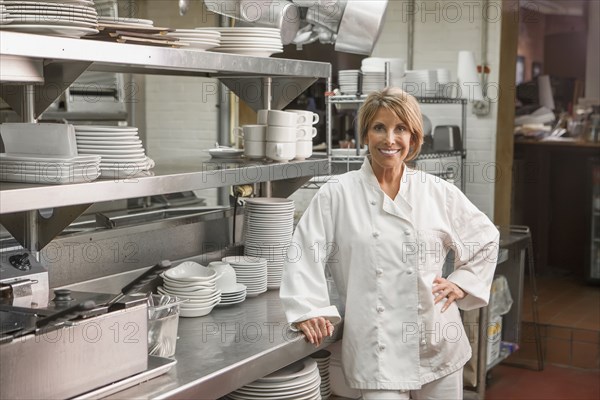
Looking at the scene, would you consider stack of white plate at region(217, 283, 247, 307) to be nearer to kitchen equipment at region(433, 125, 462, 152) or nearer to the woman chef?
the woman chef

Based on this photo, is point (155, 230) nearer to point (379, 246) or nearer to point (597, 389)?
point (379, 246)

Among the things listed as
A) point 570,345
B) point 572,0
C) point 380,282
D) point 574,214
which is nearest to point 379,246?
point 380,282

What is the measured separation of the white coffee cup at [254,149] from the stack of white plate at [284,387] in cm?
94

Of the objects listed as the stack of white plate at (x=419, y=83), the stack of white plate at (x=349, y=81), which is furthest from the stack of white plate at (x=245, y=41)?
the stack of white plate at (x=419, y=83)

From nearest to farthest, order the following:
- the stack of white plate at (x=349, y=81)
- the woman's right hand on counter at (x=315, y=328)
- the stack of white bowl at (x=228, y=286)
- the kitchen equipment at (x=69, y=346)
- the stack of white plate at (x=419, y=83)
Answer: the kitchen equipment at (x=69, y=346), the woman's right hand on counter at (x=315, y=328), the stack of white bowl at (x=228, y=286), the stack of white plate at (x=349, y=81), the stack of white plate at (x=419, y=83)

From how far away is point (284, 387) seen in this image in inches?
112

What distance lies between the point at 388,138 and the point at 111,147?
893 millimetres

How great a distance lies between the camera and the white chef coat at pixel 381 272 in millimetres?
2934

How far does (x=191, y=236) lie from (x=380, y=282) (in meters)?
1.00

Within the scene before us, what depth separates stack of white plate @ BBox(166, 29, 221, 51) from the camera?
9.61 feet

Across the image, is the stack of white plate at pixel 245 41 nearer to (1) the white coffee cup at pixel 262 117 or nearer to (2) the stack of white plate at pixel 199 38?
(2) the stack of white plate at pixel 199 38

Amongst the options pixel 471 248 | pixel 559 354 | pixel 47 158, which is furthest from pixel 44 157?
pixel 559 354

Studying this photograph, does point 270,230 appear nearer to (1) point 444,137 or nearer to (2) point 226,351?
(2) point 226,351

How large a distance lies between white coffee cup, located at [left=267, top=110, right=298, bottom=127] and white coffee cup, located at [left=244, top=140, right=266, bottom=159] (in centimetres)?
10
